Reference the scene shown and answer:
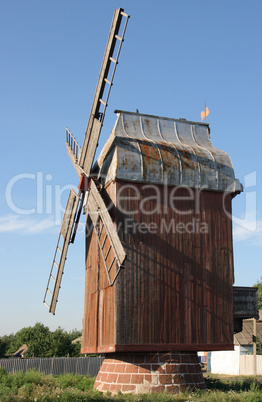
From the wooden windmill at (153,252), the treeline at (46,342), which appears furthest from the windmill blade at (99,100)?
the treeline at (46,342)

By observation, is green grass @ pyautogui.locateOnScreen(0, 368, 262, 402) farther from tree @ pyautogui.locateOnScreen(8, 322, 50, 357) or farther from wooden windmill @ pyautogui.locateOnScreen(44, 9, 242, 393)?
tree @ pyautogui.locateOnScreen(8, 322, 50, 357)

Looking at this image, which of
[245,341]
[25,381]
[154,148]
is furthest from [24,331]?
[154,148]

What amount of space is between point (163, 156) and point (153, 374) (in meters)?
6.36

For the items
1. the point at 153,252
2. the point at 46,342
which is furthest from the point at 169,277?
the point at 46,342

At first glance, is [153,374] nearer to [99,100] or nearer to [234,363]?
[99,100]

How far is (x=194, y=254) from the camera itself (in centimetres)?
1483

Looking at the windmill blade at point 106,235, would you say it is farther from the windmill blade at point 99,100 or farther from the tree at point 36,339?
the tree at point 36,339

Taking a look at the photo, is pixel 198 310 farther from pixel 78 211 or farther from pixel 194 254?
pixel 78 211

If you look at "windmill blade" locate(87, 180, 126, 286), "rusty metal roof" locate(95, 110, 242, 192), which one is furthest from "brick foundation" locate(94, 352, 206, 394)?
"rusty metal roof" locate(95, 110, 242, 192)

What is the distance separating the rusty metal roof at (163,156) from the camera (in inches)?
579

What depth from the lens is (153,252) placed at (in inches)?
564

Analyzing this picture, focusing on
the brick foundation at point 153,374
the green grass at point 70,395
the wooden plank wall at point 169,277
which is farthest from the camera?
the wooden plank wall at point 169,277

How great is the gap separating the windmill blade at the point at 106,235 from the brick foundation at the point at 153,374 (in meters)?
2.37

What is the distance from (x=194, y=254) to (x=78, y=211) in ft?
14.0
